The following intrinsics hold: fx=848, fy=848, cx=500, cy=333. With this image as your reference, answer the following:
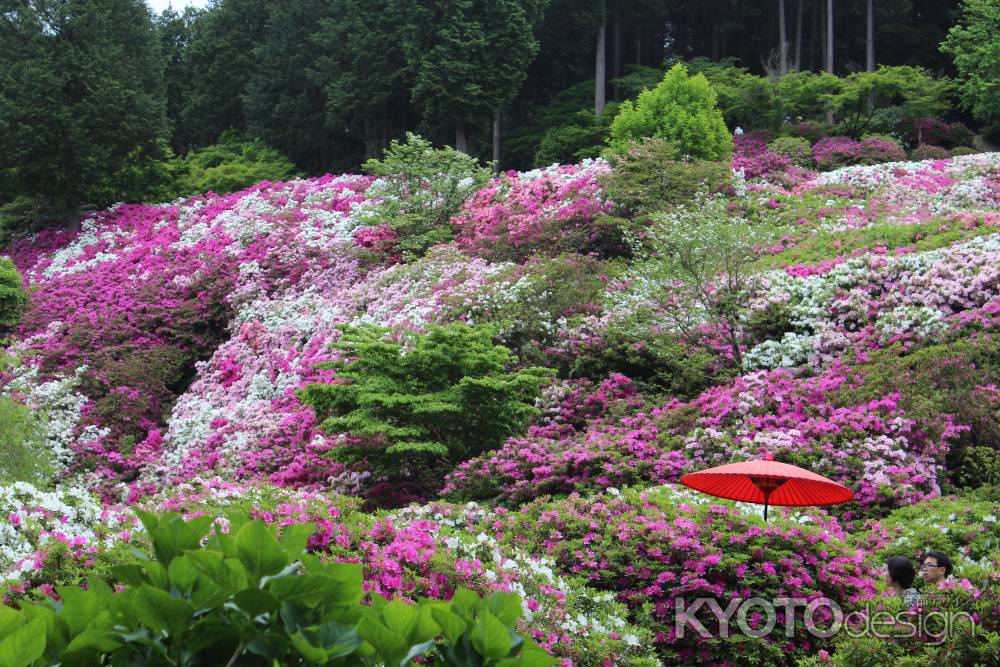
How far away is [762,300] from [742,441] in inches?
123

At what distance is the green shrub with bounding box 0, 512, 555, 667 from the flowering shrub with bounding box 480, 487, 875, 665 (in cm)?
388

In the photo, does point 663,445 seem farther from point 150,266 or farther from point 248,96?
point 248,96

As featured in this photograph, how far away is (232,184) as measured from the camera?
2781 centimetres

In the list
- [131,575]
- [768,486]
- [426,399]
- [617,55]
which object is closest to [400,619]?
[131,575]

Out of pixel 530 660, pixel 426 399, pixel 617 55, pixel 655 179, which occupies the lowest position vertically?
pixel 426 399

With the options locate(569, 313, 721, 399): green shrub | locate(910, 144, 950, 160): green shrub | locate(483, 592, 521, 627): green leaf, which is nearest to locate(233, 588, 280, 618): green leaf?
locate(483, 592, 521, 627): green leaf

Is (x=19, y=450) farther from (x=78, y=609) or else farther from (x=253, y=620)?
(x=253, y=620)

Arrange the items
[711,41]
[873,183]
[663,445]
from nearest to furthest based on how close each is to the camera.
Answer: [663,445]
[873,183]
[711,41]

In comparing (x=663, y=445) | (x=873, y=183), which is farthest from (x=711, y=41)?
(x=663, y=445)

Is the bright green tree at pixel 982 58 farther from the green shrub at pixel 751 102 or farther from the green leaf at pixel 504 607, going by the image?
the green leaf at pixel 504 607

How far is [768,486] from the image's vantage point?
6.01 m

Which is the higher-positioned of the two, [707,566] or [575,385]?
[575,385]

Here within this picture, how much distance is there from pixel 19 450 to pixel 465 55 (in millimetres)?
20396

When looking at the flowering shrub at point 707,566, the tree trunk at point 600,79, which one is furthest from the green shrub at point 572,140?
the flowering shrub at point 707,566
